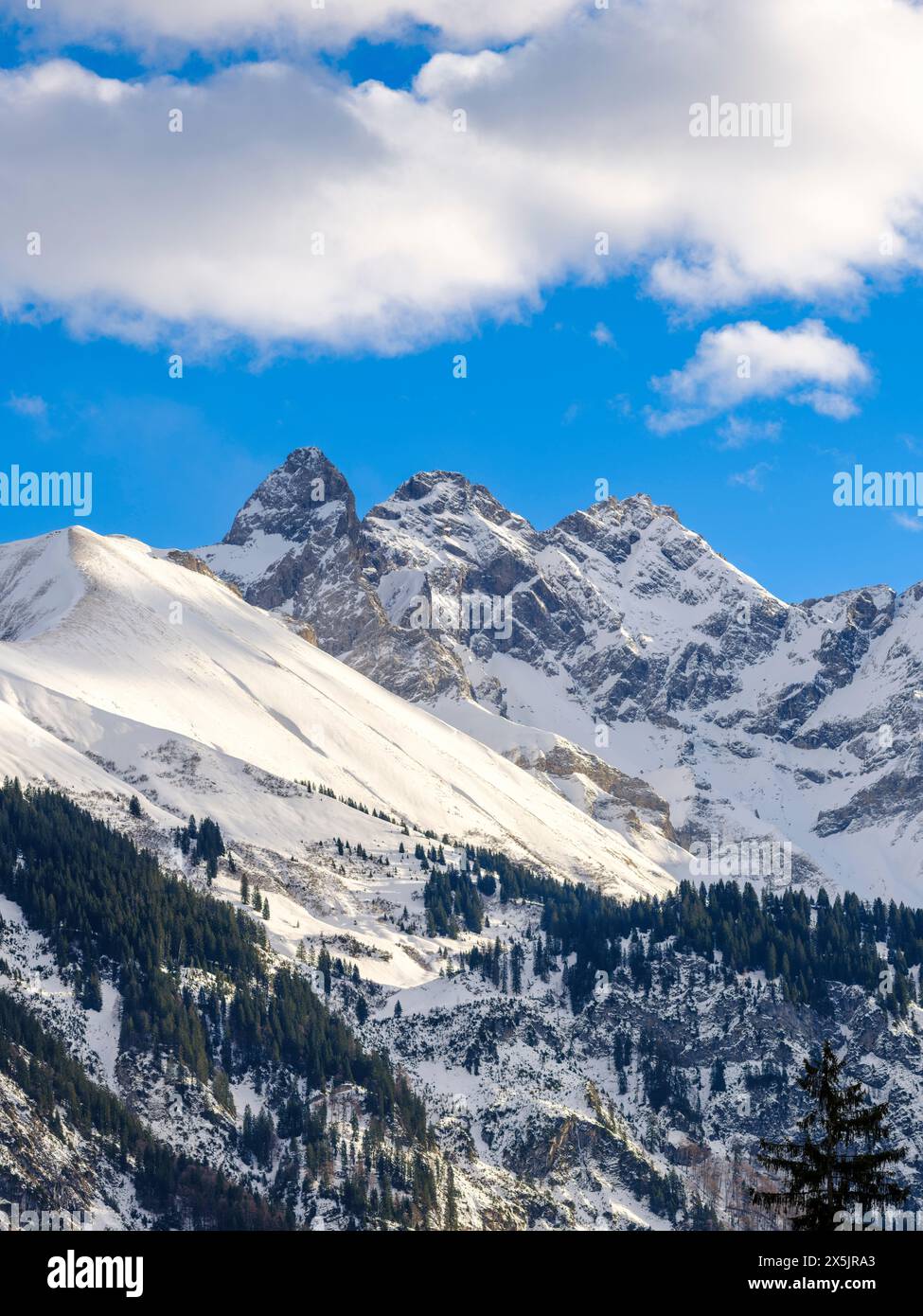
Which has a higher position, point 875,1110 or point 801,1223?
point 875,1110

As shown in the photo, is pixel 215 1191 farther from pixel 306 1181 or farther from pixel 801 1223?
pixel 801 1223
